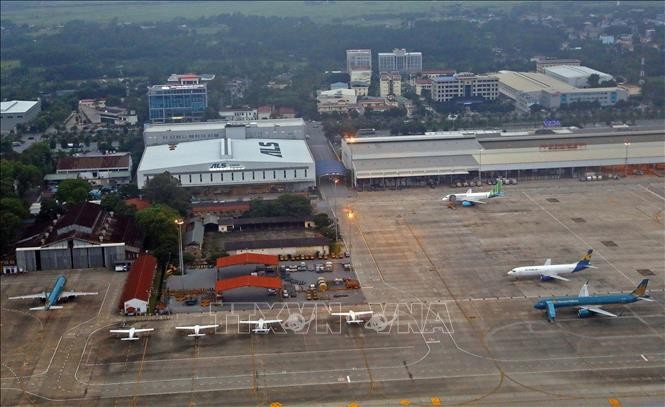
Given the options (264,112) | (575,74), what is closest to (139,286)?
(264,112)

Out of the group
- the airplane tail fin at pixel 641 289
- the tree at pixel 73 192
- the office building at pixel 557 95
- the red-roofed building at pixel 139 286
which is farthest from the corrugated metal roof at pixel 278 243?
the office building at pixel 557 95

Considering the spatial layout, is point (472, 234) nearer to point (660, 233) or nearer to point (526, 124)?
point (660, 233)

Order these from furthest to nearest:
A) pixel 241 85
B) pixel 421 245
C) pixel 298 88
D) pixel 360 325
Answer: pixel 241 85 → pixel 298 88 → pixel 421 245 → pixel 360 325

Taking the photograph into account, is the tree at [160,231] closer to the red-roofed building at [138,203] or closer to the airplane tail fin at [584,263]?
the red-roofed building at [138,203]

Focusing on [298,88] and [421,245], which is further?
[298,88]

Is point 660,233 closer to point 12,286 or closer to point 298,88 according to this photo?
point 12,286

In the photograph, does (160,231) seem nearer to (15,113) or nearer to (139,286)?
(139,286)

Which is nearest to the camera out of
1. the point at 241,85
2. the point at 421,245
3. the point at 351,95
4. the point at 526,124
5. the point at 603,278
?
the point at 603,278

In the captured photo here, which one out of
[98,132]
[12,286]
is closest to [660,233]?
[12,286]
